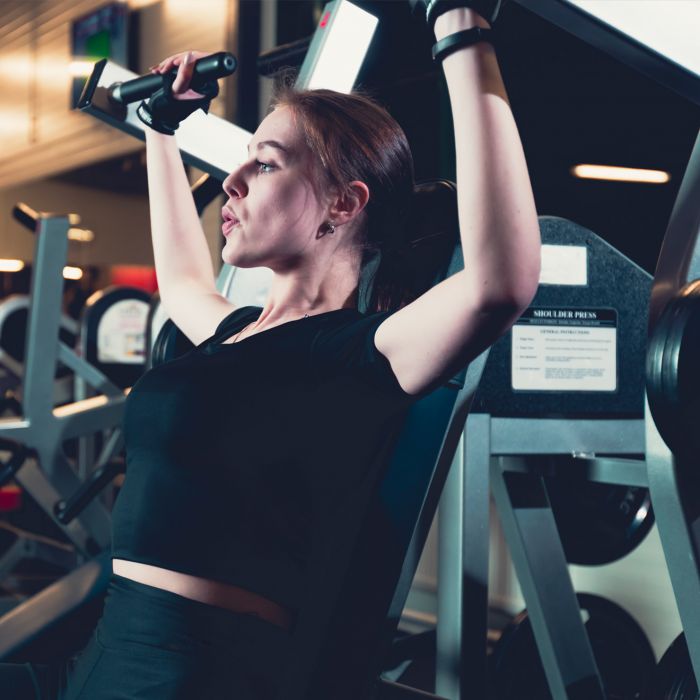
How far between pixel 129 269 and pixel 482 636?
6492 mm

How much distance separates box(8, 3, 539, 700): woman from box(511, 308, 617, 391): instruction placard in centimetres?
45

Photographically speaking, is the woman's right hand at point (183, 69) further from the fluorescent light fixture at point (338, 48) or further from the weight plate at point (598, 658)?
the weight plate at point (598, 658)

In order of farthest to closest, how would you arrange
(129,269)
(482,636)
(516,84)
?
1. (129,269)
2. (516,84)
3. (482,636)

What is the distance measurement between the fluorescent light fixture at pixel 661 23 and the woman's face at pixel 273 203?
39cm

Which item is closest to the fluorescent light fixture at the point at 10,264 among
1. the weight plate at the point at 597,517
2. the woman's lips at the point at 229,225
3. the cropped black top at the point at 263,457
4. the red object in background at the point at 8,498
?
the red object in background at the point at 8,498

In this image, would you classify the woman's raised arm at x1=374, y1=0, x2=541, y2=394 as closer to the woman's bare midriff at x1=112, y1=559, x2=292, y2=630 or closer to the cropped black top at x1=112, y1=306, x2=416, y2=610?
the cropped black top at x1=112, y1=306, x2=416, y2=610

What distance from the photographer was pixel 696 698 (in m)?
1.43

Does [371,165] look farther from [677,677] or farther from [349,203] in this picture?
[677,677]

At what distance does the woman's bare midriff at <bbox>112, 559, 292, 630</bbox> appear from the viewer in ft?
2.98

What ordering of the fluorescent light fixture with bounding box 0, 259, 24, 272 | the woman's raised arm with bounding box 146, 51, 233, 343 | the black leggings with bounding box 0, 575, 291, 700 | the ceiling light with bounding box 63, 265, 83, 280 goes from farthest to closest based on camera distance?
the ceiling light with bounding box 63, 265, 83, 280 → the fluorescent light fixture with bounding box 0, 259, 24, 272 → the woman's raised arm with bounding box 146, 51, 233, 343 → the black leggings with bounding box 0, 575, 291, 700

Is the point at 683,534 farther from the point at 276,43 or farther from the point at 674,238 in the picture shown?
the point at 276,43

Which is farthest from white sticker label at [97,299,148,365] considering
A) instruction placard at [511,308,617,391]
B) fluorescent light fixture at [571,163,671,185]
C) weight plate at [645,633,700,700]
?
weight plate at [645,633,700,700]

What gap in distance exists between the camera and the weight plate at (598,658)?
1788 mm

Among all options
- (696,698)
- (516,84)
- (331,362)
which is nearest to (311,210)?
(331,362)
